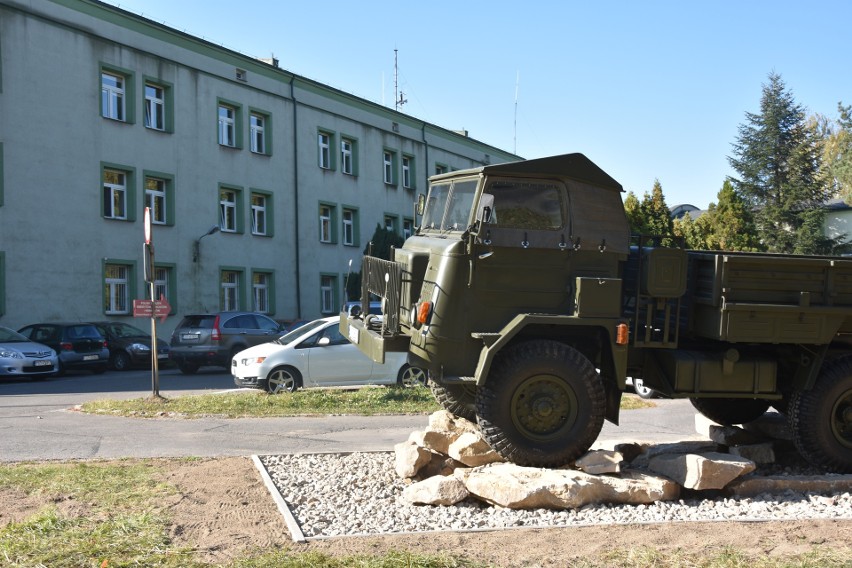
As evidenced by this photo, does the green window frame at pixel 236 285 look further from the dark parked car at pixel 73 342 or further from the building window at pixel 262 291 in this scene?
the dark parked car at pixel 73 342

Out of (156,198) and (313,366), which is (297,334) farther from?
(156,198)

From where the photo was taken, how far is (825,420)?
8.08 metres

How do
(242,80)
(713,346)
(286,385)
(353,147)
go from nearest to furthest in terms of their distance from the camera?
1. (713,346)
2. (286,385)
3. (242,80)
4. (353,147)

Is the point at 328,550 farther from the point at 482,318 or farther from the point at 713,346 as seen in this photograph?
the point at 713,346

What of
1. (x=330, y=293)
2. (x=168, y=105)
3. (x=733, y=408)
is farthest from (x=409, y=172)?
(x=733, y=408)

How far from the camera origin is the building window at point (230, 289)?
32638 millimetres

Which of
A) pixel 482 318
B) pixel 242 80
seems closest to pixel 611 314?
pixel 482 318

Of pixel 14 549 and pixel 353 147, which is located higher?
pixel 353 147

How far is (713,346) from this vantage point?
825cm

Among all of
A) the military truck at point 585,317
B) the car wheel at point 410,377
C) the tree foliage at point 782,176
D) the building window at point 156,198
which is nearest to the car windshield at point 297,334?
the car wheel at point 410,377

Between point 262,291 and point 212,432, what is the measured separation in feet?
78.5

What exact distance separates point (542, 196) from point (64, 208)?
2174 cm

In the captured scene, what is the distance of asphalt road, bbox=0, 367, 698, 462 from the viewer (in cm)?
994

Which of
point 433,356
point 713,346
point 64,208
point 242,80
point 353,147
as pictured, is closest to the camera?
point 433,356
